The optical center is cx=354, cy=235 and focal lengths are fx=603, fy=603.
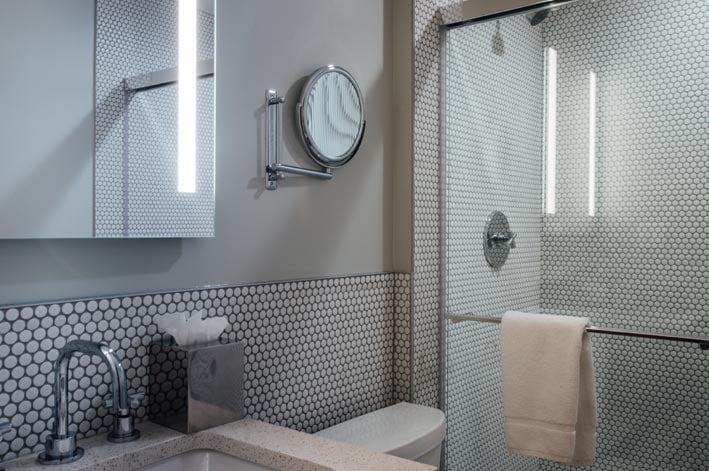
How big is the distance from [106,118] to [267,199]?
0.50m

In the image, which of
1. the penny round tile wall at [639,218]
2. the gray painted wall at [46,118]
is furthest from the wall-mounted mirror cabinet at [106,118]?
the penny round tile wall at [639,218]

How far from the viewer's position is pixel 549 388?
71.9 inches

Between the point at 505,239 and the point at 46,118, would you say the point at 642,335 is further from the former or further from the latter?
the point at 46,118

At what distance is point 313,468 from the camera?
1.13m

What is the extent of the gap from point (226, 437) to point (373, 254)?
0.90 meters

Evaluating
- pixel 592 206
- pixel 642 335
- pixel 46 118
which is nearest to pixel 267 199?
pixel 46 118

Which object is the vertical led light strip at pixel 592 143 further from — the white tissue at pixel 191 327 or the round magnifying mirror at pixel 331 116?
the white tissue at pixel 191 327

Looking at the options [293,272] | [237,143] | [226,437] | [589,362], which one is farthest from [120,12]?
[589,362]

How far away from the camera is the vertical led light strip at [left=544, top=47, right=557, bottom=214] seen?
1.88 metres

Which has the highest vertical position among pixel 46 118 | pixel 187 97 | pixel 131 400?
pixel 187 97

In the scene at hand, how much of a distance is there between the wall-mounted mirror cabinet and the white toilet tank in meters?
0.70

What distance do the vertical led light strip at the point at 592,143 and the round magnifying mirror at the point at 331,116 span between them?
0.70 metres

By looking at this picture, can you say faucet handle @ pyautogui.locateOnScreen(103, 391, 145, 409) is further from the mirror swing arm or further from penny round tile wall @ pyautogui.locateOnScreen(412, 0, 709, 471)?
penny round tile wall @ pyautogui.locateOnScreen(412, 0, 709, 471)

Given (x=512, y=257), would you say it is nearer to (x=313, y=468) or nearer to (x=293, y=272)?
(x=293, y=272)
